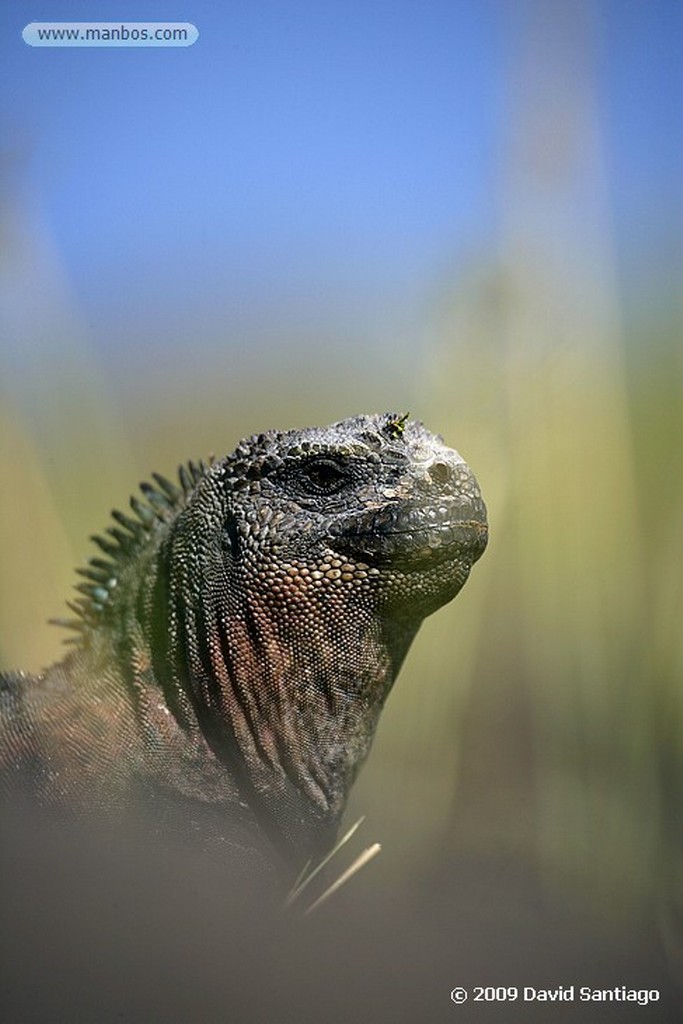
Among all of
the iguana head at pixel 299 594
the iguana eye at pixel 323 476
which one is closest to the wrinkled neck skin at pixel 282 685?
the iguana head at pixel 299 594

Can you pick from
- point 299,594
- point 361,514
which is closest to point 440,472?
point 361,514

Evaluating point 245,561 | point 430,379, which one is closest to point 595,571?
point 430,379

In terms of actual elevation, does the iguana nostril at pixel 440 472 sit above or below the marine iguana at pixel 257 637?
above

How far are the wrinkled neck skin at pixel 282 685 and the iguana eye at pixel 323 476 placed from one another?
0.17m

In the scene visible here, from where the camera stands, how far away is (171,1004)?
172 centimetres

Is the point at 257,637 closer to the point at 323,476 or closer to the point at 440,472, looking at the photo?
the point at 323,476

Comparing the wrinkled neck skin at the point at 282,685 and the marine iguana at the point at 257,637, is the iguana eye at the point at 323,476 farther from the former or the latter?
the wrinkled neck skin at the point at 282,685

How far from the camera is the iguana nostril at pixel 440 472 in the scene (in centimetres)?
145

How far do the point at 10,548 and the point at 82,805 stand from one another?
0.57 metres

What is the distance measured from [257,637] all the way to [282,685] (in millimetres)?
96

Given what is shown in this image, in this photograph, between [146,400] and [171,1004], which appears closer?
[171,1004]

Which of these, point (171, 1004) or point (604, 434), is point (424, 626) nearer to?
point (604, 434)

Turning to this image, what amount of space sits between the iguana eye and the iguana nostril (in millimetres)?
146

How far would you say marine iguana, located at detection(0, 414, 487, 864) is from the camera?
1464 mm
